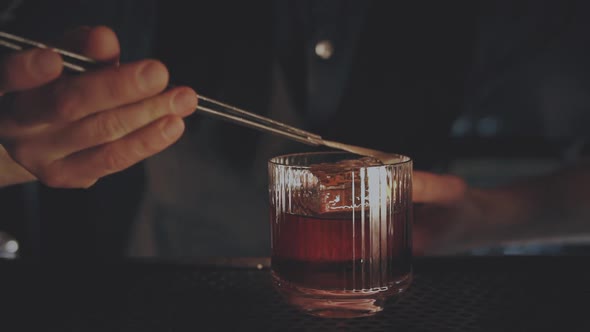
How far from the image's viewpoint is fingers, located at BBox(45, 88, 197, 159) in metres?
0.78

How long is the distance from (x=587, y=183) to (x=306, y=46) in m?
0.85

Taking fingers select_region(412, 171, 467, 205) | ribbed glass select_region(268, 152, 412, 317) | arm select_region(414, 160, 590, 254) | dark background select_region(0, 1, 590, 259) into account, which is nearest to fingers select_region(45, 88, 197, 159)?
ribbed glass select_region(268, 152, 412, 317)

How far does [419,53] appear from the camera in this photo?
1.89 metres

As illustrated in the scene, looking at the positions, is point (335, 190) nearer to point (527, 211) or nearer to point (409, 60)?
point (527, 211)

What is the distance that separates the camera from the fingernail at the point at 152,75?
74 centimetres

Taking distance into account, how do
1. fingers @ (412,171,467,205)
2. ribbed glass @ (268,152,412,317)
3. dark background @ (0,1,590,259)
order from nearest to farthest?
ribbed glass @ (268,152,412,317), fingers @ (412,171,467,205), dark background @ (0,1,590,259)

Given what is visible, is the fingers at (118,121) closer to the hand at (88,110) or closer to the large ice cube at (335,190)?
the hand at (88,110)

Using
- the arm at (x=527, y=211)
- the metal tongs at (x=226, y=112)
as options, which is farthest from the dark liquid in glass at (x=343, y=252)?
the arm at (x=527, y=211)

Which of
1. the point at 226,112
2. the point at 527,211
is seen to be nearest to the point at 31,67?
the point at 226,112

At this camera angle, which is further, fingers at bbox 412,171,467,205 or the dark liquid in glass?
fingers at bbox 412,171,467,205

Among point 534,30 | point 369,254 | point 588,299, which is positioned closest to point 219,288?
point 369,254

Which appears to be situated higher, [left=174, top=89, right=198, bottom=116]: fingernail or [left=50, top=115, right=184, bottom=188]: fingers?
[left=174, top=89, right=198, bottom=116]: fingernail

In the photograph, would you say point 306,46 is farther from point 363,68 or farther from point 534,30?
point 534,30

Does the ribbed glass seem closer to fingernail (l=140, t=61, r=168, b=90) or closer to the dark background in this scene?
fingernail (l=140, t=61, r=168, b=90)
